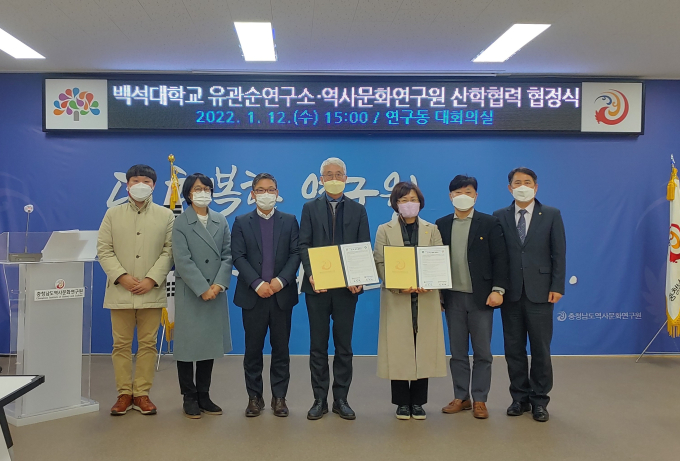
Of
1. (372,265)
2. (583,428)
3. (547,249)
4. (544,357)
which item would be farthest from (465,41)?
(583,428)

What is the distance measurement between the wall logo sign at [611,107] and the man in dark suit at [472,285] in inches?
96.0

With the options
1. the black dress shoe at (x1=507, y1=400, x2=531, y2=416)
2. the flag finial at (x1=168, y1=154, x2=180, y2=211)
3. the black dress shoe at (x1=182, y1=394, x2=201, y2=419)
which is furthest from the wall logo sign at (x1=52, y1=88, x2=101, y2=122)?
the black dress shoe at (x1=507, y1=400, x2=531, y2=416)

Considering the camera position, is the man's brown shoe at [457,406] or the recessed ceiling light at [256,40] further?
the recessed ceiling light at [256,40]

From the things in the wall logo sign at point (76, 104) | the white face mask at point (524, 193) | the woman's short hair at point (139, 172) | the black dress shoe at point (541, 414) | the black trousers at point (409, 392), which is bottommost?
the black dress shoe at point (541, 414)

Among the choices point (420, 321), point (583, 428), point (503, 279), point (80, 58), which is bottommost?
point (583, 428)

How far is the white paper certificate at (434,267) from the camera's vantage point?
3428mm

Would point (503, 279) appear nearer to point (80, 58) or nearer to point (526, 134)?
point (526, 134)

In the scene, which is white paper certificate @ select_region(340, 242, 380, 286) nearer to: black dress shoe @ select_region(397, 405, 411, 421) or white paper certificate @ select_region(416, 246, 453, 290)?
white paper certificate @ select_region(416, 246, 453, 290)

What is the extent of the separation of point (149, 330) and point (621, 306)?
4608 mm

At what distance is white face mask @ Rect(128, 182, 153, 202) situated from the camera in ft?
11.9

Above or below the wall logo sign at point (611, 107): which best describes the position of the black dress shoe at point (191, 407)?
below

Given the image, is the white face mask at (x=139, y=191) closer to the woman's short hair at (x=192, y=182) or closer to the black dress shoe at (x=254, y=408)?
the woman's short hair at (x=192, y=182)

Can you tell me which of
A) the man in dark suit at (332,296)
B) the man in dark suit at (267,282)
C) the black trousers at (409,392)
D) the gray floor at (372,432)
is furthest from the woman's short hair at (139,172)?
the black trousers at (409,392)

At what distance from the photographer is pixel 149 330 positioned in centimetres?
370
